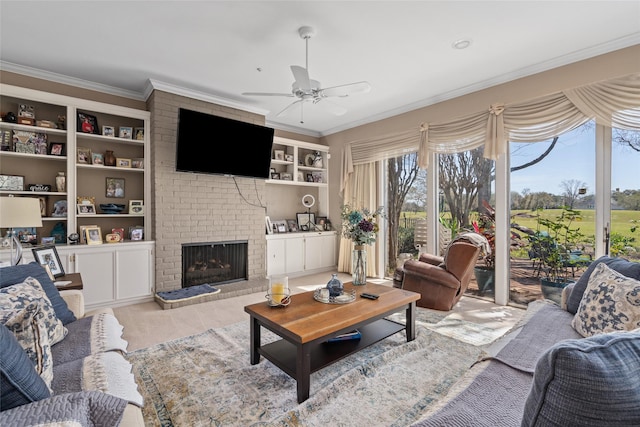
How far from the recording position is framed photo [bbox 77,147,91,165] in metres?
3.53

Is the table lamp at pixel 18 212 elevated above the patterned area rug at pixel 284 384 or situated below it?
above

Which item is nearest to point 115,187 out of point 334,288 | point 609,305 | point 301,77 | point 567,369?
point 301,77

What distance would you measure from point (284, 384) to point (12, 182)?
363 centimetres

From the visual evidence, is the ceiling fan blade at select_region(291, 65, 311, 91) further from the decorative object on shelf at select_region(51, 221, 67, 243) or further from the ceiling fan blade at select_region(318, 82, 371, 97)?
the decorative object on shelf at select_region(51, 221, 67, 243)

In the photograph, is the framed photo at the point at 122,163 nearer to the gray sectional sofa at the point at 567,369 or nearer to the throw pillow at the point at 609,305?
the gray sectional sofa at the point at 567,369

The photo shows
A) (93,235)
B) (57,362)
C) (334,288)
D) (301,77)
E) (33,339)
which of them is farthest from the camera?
(93,235)

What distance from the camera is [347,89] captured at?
2621mm

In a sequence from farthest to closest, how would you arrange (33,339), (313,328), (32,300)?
(313,328) < (32,300) < (33,339)

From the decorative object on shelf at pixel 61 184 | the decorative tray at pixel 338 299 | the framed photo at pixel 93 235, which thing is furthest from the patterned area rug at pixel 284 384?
the decorative object on shelf at pixel 61 184

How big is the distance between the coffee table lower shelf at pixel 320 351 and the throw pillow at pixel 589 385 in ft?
4.40

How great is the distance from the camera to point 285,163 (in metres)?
5.15

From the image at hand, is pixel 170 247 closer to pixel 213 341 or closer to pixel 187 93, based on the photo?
pixel 213 341

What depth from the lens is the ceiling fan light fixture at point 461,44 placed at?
2760mm

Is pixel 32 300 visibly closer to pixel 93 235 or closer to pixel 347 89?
pixel 93 235
